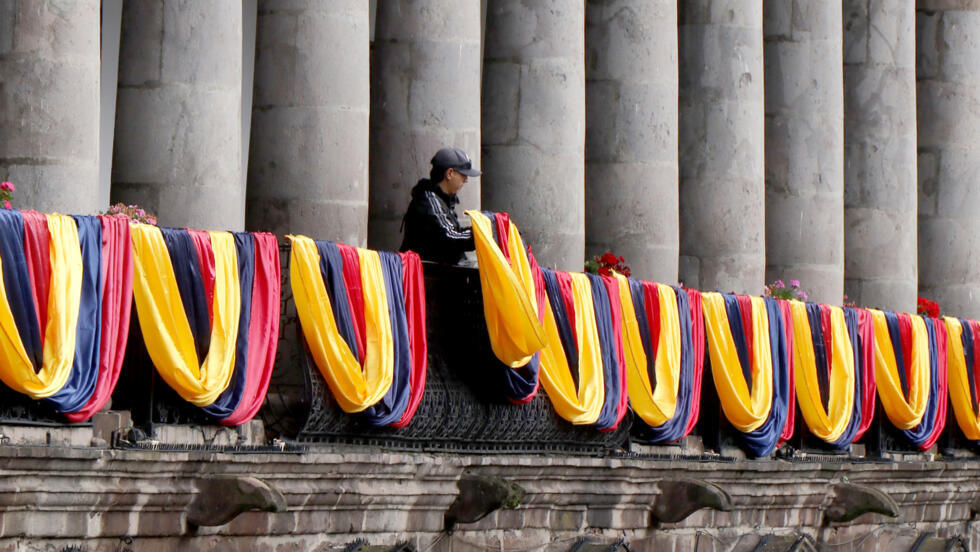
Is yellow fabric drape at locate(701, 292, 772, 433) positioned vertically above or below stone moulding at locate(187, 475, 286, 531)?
above

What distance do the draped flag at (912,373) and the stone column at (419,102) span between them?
8736 mm

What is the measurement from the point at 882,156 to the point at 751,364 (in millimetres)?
15862

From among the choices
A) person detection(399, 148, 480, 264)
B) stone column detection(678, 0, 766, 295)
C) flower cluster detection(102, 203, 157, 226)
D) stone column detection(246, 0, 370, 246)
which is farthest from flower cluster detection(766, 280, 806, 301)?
flower cluster detection(102, 203, 157, 226)

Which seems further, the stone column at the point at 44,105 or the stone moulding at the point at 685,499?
the stone moulding at the point at 685,499

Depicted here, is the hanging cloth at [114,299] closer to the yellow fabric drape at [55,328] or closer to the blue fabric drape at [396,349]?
the yellow fabric drape at [55,328]

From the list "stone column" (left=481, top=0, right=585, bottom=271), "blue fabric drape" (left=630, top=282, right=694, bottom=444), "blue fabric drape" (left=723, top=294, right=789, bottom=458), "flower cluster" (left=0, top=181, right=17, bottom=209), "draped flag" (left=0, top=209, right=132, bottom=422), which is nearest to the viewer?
"draped flag" (left=0, top=209, right=132, bottom=422)

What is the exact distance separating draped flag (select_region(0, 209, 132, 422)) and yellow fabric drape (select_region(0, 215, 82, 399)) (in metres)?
0.01

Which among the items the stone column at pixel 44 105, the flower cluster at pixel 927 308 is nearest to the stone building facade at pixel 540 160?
the stone column at pixel 44 105

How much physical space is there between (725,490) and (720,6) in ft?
44.1

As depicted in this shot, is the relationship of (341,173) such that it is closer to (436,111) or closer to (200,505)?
(436,111)

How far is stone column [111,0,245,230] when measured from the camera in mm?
35219

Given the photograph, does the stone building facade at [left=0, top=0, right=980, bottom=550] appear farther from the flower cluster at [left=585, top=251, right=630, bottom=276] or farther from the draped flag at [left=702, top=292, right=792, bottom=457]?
the draped flag at [left=702, top=292, right=792, bottom=457]

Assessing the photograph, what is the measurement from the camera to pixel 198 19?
35.4 metres

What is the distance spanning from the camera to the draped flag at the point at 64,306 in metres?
27.4
